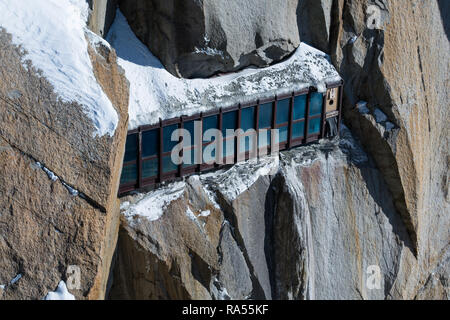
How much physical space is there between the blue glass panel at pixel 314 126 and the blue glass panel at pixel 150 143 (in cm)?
531

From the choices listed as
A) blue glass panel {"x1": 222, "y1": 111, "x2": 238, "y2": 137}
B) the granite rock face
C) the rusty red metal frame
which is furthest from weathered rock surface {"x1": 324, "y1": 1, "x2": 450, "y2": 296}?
blue glass panel {"x1": 222, "y1": 111, "x2": 238, "y2": 137}

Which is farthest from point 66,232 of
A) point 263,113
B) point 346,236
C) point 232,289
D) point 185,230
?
point 346,236

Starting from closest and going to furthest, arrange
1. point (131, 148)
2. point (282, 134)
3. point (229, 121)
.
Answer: point (131, 148), point (229, 121), point (282, 134)

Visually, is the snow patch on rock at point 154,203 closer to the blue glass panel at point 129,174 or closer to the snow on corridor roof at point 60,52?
the blue glass panel at point 129,174

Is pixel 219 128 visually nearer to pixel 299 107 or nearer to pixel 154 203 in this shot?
pixel 154 203

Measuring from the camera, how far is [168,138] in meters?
18.8

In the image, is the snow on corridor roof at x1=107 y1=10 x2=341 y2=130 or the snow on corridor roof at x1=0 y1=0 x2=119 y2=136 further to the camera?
the snow on corridor roof at x1=107 y1=10 x2=341 y2=130

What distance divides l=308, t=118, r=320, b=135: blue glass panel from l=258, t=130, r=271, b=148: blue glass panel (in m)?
1.64

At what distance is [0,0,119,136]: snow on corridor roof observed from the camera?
50.3 ft

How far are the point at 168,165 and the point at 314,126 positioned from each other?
5160mm

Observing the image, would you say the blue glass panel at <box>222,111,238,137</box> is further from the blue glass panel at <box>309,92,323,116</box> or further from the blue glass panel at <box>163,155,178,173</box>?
the blue glass panel at <box>309,92,323,116</box>

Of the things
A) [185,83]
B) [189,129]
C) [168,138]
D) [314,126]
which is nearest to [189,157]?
[189,129]

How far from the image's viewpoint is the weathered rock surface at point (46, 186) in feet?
48.0

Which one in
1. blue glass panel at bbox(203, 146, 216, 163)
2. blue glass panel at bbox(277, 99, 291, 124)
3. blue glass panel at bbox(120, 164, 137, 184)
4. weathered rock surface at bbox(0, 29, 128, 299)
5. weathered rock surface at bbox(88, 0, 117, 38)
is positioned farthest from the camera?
blue glass panel at bbox(277, 99, 291, 124)
